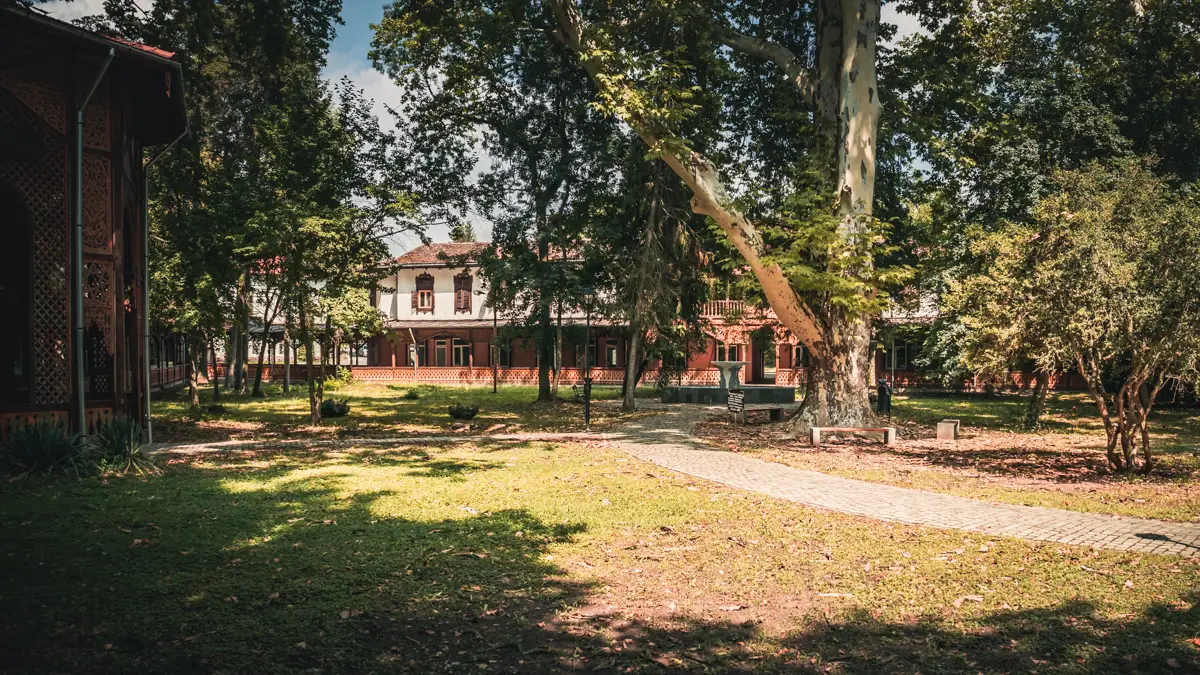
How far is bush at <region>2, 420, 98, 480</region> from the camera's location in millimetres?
9805

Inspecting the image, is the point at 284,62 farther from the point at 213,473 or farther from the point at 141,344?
the point at 141,344

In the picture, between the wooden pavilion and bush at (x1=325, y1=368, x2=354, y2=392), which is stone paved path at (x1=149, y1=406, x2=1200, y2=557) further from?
bush at (x1=325, y1=368, x2=354, y2=392)

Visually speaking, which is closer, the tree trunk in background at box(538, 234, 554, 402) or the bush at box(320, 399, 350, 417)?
the bush at box(320, 399, 350, 417)

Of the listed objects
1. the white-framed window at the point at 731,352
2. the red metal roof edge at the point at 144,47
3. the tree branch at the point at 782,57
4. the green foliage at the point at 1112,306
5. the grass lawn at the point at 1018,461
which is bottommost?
the grass lawn at the point at 1018,461

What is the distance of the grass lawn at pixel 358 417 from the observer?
1698 cm

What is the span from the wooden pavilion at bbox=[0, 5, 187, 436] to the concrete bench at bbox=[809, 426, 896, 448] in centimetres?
1322

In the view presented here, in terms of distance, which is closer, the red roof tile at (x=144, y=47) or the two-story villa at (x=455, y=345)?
the red roof tile at (x=144, y=47)

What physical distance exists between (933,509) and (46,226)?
13.6 m

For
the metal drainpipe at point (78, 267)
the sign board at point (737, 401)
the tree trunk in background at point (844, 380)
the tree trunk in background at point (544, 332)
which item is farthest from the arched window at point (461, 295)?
the metal drainpipe at point (78, 267)

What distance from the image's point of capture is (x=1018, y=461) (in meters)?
13.0

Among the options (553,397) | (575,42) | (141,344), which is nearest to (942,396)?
(553,397)

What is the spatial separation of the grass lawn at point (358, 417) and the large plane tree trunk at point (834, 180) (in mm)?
6033

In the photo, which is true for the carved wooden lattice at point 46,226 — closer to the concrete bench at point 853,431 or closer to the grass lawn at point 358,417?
the grass lawn at point 358,417

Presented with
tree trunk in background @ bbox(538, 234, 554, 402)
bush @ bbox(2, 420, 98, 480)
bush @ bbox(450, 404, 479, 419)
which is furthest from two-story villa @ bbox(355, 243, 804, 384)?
bush @ bbox(2, 420, 98, 480)
